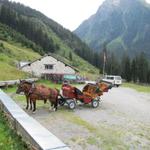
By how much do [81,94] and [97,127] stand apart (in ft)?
22.4

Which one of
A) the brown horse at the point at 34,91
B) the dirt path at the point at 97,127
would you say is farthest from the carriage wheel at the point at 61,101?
the brown horse at the point at 34,91

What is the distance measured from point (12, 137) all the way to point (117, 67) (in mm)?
131381

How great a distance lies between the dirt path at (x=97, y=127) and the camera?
12.0 meters

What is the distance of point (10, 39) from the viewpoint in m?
138

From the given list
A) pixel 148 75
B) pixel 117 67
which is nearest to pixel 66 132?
pixel 148 75

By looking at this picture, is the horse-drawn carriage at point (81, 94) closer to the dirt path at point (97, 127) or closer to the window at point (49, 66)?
the dirt path at point (97, 127)

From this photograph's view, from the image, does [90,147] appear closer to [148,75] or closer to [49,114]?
[49,114]

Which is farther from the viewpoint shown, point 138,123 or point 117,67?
point 117,67

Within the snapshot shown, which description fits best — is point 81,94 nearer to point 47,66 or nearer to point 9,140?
point 9,140

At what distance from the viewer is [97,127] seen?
15.2 metres

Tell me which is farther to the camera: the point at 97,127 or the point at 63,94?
the point at 63,94

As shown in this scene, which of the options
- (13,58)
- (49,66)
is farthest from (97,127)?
(13,58)

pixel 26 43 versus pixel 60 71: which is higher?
pixel 26 43

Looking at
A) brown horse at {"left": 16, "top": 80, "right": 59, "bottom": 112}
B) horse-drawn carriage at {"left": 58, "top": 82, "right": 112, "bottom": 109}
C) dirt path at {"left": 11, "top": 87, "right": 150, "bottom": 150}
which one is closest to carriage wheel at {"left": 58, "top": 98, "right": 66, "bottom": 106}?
horse-drawn carriage at {"left": 58, "top": 82, "right": 112, "bottom": 109}
